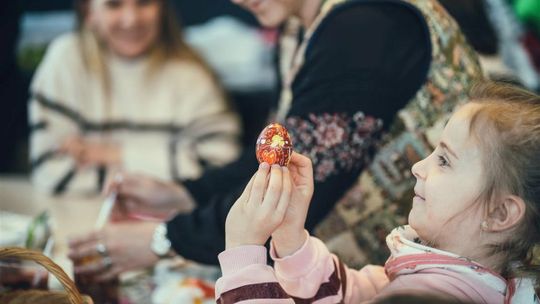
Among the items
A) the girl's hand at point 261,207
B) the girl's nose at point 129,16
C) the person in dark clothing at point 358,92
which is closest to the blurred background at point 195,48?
the girl's nose at point 129,16

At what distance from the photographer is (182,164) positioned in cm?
275

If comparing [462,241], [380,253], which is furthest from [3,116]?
[462,241]

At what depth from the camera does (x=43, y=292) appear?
1.22 m

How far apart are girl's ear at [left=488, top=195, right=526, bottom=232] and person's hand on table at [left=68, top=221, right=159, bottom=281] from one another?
0.71 m

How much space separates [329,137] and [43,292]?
1.67ft

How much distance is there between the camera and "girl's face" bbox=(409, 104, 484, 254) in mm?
1009

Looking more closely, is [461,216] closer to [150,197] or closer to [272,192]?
[272,192]

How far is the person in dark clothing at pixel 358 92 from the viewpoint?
1319 mm

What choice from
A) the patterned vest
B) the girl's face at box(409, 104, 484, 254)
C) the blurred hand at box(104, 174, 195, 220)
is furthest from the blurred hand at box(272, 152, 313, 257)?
the blurred hand at box(104, 174, 195, 220)

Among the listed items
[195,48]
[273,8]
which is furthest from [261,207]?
[195,48]

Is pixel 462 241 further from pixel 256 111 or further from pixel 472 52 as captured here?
pixel 256 111

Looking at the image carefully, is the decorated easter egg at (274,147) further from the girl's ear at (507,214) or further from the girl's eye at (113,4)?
the girl's eye at (113,4)

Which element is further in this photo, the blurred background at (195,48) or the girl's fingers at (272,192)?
the blurred background at (195,48)

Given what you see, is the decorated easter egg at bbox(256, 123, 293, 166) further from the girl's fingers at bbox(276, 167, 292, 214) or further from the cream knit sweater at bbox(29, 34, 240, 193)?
the cream knit sweater at bbox(29, 34, 240, 193)
